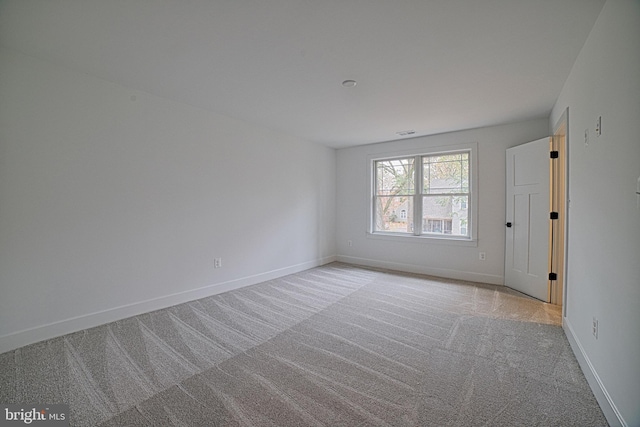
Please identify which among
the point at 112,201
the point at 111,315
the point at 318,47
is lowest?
the point at 111,315

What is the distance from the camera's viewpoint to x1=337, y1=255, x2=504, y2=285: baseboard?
439 centimetres

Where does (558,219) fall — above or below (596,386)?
above

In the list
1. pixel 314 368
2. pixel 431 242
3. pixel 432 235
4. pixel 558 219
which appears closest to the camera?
pixel 314 368

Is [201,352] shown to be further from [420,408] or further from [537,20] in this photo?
[537,20]

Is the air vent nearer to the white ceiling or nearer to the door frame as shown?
the white ceiling

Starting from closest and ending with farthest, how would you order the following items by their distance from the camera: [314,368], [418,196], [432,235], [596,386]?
[596,386], [314,368], [432,235], [418,196]

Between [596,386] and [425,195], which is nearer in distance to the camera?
[596,386]

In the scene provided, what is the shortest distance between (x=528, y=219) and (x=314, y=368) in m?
3.44

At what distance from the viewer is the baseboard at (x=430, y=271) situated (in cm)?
439

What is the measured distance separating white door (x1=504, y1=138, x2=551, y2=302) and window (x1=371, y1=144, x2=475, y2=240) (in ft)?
1.93

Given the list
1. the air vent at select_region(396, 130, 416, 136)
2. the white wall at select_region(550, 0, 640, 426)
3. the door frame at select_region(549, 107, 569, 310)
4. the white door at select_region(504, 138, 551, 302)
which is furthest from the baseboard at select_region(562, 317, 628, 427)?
the air vent at select_region(396, 130, 416, 136)

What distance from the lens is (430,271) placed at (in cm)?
490

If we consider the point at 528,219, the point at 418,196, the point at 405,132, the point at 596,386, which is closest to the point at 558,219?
the point at 528,219
